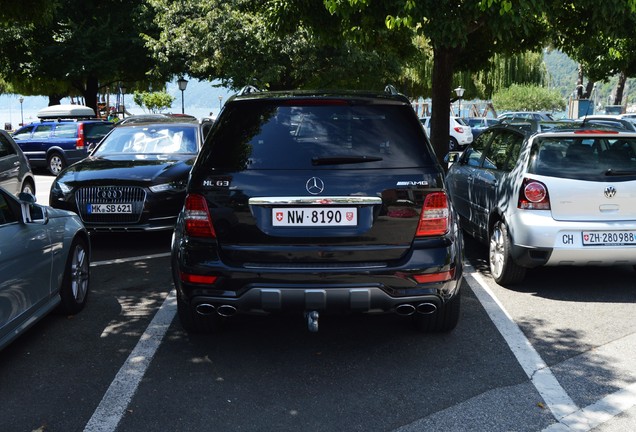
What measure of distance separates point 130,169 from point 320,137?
4787 mm

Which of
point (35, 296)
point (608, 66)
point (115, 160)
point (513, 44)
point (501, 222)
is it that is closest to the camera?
point (35, 296)

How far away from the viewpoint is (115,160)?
9250mm

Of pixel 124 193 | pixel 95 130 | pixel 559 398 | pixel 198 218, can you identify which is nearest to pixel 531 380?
pixel 559 398

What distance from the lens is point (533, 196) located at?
6.31 m

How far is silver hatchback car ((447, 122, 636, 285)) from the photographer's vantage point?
6.18 meters

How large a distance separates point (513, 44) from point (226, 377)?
1084 cm

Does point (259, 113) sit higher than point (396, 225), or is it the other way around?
point (259, 113)

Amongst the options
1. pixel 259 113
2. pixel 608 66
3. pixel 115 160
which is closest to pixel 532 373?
pixel 259 113

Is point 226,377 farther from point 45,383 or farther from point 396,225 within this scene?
point 396,225

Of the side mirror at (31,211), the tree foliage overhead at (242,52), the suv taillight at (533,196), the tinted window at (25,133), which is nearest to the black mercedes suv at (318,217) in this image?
the side mirror at (31,211)

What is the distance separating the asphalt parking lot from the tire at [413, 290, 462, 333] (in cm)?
6

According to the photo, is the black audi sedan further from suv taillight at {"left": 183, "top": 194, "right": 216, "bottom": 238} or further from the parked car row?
suv taillight at {"left": 183, "top": 194, "right": 216, "bottom": 238}

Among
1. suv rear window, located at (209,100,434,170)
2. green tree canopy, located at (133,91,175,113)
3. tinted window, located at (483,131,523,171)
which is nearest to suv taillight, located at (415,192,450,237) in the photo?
suv rear window, located at (209,100,434,170)

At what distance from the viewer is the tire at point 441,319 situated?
16.6 ft
